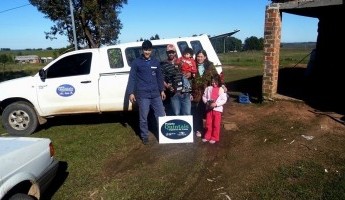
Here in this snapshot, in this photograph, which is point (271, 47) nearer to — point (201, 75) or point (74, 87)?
point (201, 75)

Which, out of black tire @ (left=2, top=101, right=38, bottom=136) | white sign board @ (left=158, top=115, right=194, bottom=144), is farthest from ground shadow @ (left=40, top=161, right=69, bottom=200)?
black tire @ (left=2, top=101, right=38, bottom=136)

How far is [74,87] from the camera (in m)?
7.47

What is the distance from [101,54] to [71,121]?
2.36 meters

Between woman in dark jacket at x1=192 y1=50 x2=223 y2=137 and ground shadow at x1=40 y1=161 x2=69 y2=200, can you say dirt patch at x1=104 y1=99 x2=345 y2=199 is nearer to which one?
ground shadow at x1=40 y1=161 x2=69 y2=200

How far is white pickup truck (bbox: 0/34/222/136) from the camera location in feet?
24.5

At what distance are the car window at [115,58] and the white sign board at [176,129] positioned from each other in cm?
194

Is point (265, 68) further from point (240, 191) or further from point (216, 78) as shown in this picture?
point (240, 191)

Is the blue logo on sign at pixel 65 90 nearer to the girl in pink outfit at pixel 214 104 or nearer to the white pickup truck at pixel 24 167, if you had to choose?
the girl in pink outfit at pixel 214 104

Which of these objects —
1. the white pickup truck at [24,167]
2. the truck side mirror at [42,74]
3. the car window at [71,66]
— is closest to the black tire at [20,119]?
the truck side mirror at [42,74]

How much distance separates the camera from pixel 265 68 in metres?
8.91

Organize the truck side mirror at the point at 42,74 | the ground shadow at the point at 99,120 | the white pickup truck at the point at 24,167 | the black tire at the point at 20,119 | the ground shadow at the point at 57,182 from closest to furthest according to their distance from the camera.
Answer: 1. the white pickup truck at the point at 24,167
2. the ground shadow at the point at 57,182
3. the truck side mirror at the point at 42,74
4. the black tire at the point at 20,119
5. the ground shadow at the point at 99,120

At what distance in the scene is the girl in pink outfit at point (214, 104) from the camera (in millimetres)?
6148

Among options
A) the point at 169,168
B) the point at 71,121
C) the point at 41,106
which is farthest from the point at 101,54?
the point at 169,168

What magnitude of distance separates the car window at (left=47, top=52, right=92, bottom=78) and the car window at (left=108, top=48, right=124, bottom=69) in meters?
0.46
